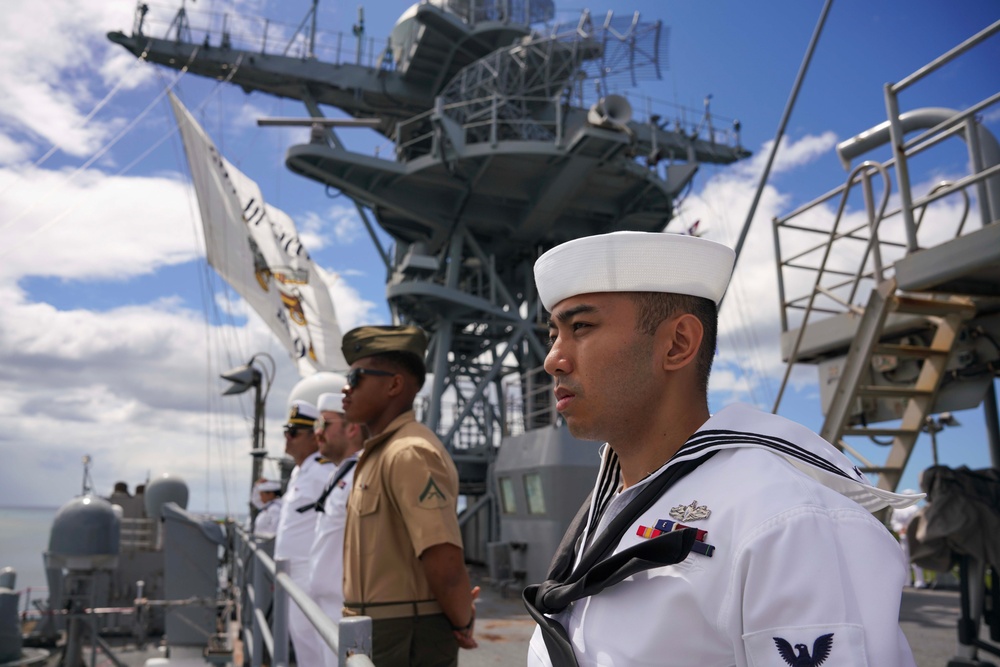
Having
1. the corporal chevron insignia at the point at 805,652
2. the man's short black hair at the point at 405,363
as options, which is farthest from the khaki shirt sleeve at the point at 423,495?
the corporal chevron insignia at the point at 805,652

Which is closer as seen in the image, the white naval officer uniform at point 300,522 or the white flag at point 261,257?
the white naval officer uniform at point 300,522

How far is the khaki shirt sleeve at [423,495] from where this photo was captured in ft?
7.53

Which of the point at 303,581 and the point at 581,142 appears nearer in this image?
the point at 303,581

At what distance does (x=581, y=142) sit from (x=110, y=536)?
10304 millimetres

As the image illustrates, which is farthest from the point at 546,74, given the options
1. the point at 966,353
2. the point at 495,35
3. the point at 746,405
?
the point at 746,405

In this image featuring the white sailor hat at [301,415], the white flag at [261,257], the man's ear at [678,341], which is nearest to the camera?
the man's ear at [678,341]

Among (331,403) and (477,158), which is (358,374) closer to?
(331,403)

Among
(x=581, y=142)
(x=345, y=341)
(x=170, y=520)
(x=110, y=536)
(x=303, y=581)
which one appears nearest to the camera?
(x=345, y=341)

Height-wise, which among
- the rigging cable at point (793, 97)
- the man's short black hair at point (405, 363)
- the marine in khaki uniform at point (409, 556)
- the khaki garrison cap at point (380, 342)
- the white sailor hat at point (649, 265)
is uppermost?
the rigging cable at point (793, 97)

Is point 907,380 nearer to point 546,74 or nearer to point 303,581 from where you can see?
point 303,581

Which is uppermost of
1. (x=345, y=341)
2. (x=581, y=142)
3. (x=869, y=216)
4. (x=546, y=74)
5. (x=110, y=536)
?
(x=546, y=74)

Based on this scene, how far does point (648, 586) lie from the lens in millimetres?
942

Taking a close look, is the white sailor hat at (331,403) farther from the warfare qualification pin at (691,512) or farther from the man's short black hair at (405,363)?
the warfare qualification pin at (691,512)

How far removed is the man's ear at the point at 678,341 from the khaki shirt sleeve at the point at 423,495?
53.7 inches
